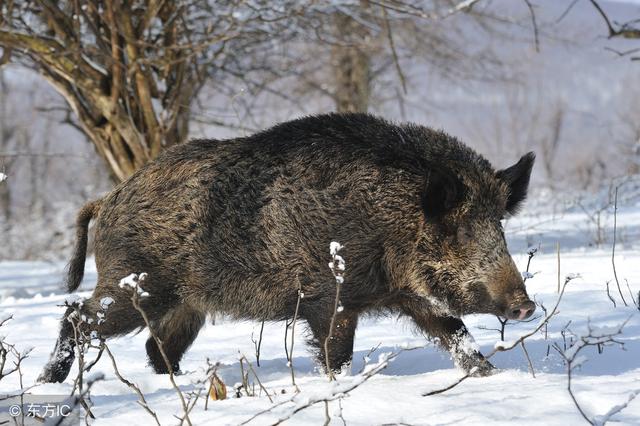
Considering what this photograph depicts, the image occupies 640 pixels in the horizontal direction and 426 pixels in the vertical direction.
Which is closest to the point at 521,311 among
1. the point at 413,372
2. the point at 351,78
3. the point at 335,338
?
the point at 413,372

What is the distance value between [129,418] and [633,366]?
7.07 feet

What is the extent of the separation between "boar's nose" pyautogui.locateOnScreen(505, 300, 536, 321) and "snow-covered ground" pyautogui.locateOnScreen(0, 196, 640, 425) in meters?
0.24

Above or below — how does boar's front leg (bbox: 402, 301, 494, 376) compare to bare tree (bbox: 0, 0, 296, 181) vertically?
below

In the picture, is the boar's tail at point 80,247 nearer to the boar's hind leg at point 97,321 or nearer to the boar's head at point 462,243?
the boar's hind leg at point 97,321

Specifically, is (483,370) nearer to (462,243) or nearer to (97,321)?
(462,243)

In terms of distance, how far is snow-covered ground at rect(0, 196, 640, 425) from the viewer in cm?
260

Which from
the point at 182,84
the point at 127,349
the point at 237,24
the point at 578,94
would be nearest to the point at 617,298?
the point at 127,349

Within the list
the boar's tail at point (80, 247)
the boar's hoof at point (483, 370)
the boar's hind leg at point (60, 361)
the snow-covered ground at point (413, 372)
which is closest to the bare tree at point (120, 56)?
the snow-covered ground at point (413, 372)

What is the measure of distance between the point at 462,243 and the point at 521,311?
513mm

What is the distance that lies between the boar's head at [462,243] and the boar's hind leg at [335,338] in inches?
18.5

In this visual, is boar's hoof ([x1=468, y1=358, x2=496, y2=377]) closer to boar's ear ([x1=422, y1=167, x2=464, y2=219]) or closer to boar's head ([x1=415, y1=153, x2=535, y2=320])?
boar's head ([x1=415, y1=153, x2=535, y2=320])

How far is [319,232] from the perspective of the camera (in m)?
4.04

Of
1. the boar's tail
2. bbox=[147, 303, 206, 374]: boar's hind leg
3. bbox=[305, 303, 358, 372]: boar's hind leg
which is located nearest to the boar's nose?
bbox=[305, 303, 358, 372]: boar's hind leg
